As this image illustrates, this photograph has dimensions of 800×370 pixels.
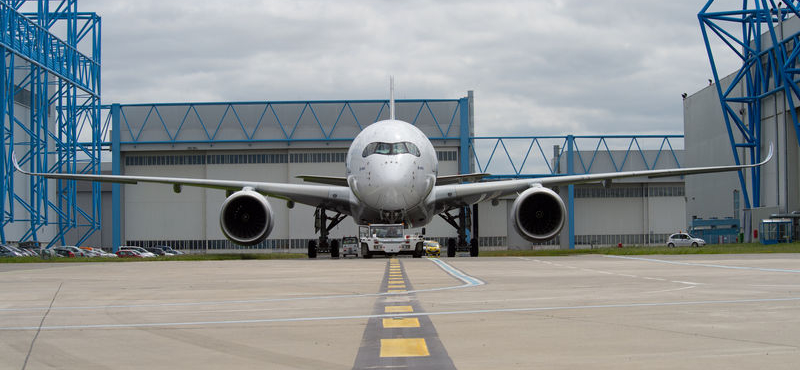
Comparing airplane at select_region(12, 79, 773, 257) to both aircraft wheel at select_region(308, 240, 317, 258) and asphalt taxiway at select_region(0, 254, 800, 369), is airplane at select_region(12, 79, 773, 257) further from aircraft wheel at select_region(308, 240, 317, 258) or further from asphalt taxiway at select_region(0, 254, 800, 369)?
asphalt taxiway at select_region(0, 254, 800, 369)

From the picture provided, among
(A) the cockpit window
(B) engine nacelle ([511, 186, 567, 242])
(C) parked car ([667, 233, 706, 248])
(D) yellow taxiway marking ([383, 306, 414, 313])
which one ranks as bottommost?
(C) parked car ([667, 233, 706, 248])

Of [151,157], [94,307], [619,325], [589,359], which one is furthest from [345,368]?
[151,157]

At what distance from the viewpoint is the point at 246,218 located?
26391mm

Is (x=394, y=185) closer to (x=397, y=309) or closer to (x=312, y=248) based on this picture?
(x=312, y=248)

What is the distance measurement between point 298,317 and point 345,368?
290 centimetres

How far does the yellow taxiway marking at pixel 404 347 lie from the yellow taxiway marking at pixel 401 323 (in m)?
0.82

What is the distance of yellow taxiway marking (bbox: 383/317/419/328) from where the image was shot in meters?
6.84

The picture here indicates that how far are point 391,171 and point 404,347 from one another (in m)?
19.4

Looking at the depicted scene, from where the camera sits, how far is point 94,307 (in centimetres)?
890

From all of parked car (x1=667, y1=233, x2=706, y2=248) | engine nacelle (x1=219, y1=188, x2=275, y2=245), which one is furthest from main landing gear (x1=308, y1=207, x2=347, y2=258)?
parked car (x1=667, y1=233, x2=706, y2=248)

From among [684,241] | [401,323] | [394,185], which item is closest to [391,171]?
[394,185]

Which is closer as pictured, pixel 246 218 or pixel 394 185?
pixel 394 185

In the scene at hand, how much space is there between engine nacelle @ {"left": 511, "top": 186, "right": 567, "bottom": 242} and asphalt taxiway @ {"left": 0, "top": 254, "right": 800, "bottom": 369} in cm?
1313

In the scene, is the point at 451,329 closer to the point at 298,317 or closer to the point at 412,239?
the point at 298,317
